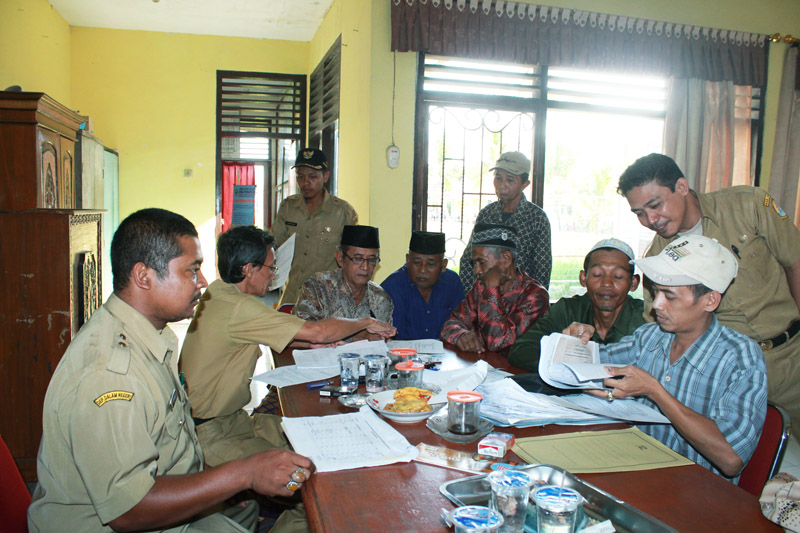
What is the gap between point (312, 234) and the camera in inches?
159

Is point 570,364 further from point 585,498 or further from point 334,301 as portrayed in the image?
point 334,301

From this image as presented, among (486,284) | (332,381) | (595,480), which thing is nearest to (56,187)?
(332,381)

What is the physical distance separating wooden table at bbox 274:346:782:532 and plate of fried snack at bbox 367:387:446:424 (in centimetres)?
21

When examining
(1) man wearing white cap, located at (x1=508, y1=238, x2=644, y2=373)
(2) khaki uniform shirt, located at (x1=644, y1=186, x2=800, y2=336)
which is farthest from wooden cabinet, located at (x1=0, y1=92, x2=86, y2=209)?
(2) khaki uniform shirt, located at (x1=644, y1=186, x2=800, y2=336)

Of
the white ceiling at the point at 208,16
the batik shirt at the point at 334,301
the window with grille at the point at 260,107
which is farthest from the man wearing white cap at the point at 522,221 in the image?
the window with grille at the point at 260,107

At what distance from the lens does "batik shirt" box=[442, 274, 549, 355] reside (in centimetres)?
258

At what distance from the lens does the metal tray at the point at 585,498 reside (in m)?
1.01

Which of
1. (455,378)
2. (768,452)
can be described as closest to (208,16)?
(455,378)

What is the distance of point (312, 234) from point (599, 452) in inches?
118

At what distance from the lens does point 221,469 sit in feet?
4.17

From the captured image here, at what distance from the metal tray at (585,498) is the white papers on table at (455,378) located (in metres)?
0.52

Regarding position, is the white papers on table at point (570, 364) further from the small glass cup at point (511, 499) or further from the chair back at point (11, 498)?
the chair back at point (11, 498)

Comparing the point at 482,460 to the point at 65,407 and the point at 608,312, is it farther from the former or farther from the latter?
the point at 608,312

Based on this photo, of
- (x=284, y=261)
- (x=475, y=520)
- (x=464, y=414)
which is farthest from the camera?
(x=284, y=261)
